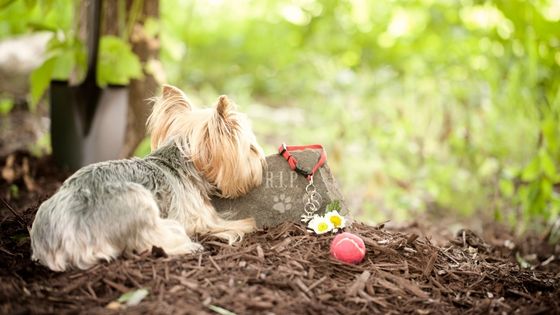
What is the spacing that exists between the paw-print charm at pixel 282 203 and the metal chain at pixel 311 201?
0.10 metres

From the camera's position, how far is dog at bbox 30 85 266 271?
2.94 meters

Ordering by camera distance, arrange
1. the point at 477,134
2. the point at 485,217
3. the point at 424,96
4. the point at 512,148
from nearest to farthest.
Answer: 1. the point at 485,217
2. the point at 512,148
3. the point at 477,134
4. the point at 424,96

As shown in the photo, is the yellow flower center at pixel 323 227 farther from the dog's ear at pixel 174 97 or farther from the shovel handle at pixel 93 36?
the shovel handle at pixel 93 36

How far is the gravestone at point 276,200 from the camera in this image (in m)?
3.67

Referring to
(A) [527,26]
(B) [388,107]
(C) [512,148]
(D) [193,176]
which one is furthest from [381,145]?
(D) [193,176]

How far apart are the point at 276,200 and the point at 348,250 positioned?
2.15ft

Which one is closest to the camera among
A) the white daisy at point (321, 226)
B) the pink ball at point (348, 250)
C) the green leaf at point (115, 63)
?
the pink ball at point (348, 250)

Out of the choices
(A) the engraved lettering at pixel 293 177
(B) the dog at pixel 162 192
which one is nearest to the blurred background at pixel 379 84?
(B) the dog at pixel 162 192

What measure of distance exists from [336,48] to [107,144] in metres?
5.45

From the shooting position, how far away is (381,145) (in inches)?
295

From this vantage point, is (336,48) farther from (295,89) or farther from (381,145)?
(381,145)

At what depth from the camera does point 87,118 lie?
5.55m

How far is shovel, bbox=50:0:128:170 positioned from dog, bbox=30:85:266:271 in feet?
6.54

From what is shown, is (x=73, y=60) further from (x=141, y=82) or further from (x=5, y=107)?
(x=5, y=107)
